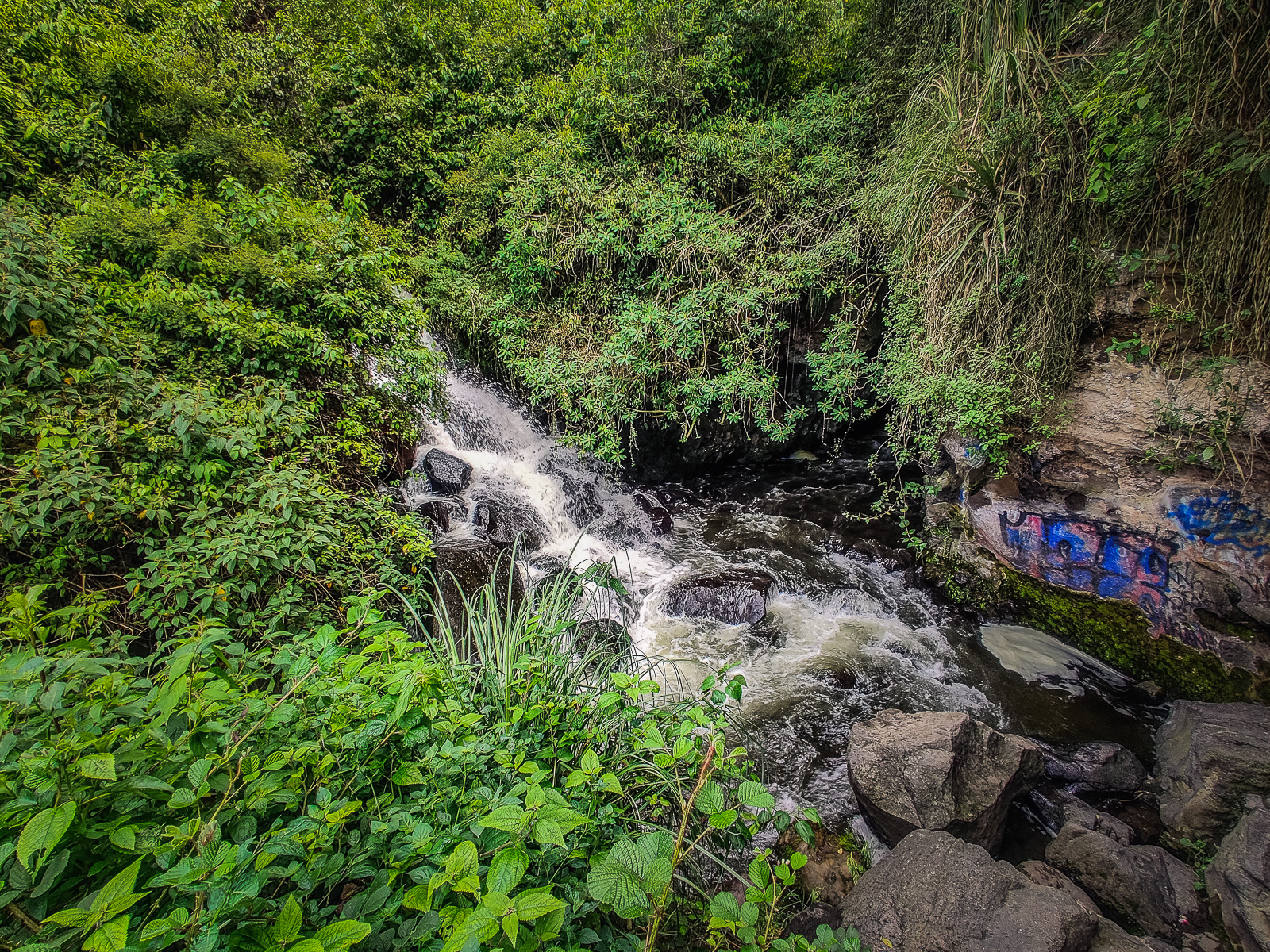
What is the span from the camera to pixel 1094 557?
4238mm

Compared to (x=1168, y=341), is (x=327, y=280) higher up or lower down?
higher up

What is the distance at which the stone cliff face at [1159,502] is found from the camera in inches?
134

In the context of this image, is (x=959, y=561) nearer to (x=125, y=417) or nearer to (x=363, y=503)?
(x=363, y=503)

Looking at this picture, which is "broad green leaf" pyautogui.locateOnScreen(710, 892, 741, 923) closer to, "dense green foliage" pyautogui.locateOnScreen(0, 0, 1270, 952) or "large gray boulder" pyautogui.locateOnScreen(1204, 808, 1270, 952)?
"dense green foliage" pyautogui.locateOnScreen(0, 0, 1270, 952)

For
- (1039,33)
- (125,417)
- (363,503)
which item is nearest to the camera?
(125,417)

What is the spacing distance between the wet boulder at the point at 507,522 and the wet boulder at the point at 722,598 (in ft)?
6.42

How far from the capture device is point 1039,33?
153 inches

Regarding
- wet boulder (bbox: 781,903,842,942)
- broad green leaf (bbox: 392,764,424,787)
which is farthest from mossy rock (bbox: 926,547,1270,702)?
broad green leaf (bbox: 392,764,424,787)

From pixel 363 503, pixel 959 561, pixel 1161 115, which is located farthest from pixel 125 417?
pixel 959 561

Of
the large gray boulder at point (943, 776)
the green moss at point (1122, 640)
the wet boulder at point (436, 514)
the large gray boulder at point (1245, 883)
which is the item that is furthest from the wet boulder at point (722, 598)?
the large gray boulder at point (1245, 883)

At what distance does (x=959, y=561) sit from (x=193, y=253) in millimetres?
7680

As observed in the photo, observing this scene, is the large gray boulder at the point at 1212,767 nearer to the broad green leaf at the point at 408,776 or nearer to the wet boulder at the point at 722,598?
the wet boulder at the point at 722,598

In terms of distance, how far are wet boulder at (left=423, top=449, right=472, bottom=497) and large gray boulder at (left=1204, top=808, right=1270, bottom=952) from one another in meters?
6.98

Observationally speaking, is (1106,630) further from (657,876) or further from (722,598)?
(657,876)
